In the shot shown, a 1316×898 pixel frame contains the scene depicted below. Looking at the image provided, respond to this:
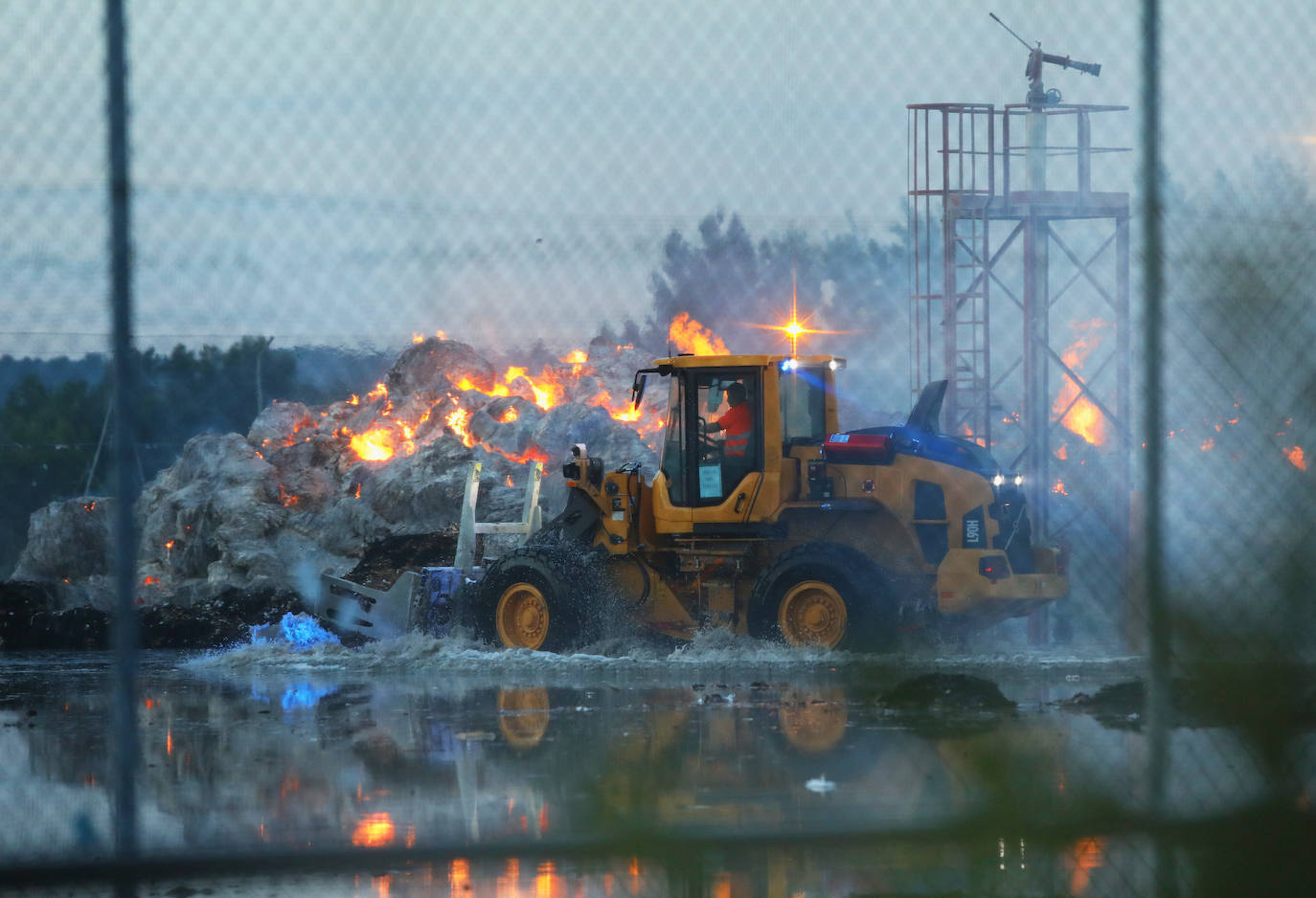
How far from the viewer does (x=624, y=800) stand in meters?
6.29

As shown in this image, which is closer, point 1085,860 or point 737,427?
point 1085,860

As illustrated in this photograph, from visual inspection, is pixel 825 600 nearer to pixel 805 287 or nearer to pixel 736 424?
pixel 736 424

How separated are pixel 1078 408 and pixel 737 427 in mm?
6474

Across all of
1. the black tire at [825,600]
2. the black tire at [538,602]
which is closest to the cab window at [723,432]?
the black tire at [825,600]

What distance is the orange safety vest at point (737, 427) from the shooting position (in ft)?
43.5

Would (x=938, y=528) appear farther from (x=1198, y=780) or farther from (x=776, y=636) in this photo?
(x=1198, y=780)

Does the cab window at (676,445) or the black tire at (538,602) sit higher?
the cab window at (676,445)

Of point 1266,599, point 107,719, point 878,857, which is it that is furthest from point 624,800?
point 107,719

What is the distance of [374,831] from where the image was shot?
6020mm

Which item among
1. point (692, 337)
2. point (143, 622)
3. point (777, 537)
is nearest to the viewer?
point (692, 337)

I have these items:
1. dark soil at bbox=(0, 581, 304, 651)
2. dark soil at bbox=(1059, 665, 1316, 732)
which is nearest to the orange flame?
dark soil at bbox=(1059, 665, 1316, 732)

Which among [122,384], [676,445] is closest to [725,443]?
[676,445]

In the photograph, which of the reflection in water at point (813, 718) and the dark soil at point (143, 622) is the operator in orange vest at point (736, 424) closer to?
the reflection in water at point (813, 718)

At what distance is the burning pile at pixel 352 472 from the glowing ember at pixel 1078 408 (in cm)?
527
